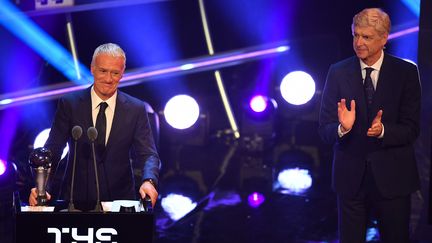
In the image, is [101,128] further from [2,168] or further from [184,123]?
[184,123]

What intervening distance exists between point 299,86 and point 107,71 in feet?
16.0

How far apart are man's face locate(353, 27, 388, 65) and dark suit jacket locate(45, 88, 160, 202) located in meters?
1.26

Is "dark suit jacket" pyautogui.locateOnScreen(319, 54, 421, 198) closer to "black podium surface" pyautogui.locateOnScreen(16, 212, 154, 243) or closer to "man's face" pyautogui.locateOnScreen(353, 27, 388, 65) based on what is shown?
"man's face" pyautogui.locateOnScreen(353, 27, 388, 65)

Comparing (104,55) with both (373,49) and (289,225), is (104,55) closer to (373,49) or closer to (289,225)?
(373,49)

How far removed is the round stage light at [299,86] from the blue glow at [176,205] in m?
2.13

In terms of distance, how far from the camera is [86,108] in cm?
448

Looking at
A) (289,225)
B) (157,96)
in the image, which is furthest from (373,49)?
(157,96)

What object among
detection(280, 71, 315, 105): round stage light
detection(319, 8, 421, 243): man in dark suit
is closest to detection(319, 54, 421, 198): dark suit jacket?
detection(319, 8, 421, 243): man in dark suit

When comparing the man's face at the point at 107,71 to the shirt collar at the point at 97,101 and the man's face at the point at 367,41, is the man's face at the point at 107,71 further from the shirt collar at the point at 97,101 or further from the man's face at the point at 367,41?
the man's face at the point at 367,41

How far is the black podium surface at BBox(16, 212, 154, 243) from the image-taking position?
12.5 feet

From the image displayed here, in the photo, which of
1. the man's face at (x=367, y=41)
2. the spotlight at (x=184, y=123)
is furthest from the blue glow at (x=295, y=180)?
the man's face at (x=367, y=41)

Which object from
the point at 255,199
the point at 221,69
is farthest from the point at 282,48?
the point at 255,199

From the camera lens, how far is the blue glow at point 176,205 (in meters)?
6.88

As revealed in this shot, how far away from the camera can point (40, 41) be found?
7906 millimetres
